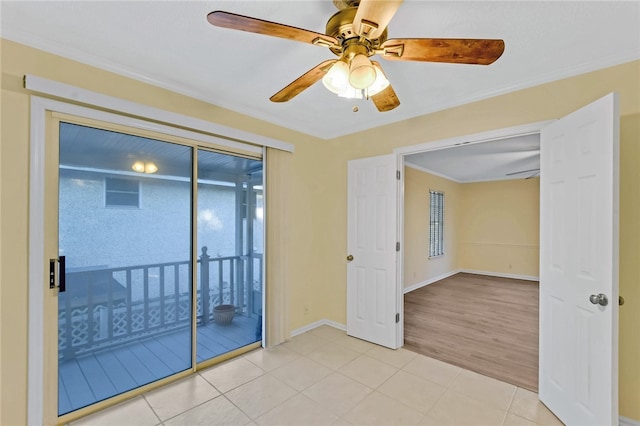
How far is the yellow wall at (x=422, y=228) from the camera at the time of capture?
5.73 metres

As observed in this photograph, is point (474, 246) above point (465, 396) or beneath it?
above

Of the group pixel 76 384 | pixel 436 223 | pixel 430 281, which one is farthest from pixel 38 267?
pixel 436 223

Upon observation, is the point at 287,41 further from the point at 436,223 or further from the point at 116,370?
the point at 436,223

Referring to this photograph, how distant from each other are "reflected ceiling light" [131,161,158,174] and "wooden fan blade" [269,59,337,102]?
1.30 m

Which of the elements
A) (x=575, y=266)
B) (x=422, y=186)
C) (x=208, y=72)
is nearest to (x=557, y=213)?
(x=575, y=266)

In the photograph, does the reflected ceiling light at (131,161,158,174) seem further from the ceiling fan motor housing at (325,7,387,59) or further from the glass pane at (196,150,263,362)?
the ceiling fan motor housing at (325,7,387,59)

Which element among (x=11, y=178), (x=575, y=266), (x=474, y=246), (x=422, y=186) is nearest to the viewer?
(x=11, y=178)

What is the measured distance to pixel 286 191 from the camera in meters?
3.33

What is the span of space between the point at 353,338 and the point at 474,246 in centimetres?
547

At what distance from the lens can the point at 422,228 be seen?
20.3 feet

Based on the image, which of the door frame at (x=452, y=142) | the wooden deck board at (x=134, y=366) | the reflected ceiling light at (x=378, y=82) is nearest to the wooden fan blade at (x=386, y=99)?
the reflected ceiling light at (x=378, y=82)

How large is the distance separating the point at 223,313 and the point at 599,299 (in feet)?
9.72

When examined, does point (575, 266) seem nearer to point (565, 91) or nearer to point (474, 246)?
point (565, 91)

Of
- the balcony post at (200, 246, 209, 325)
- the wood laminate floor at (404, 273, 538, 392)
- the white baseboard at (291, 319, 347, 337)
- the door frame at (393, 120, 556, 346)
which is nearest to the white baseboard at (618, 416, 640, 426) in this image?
the wood laminate floor at (404, 273, 538, 392)
